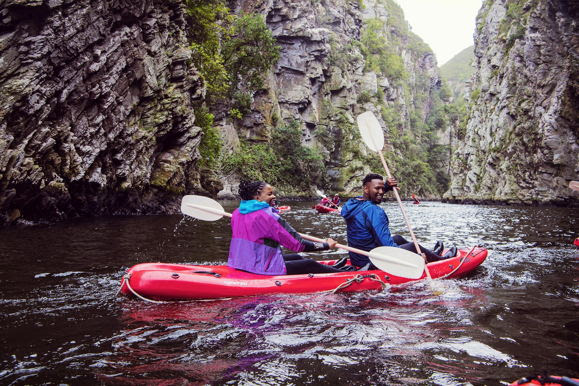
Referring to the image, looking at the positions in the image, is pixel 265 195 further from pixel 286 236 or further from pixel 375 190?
pixel 375 190

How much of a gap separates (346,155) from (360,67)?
21.5 metres

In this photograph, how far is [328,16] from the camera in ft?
203

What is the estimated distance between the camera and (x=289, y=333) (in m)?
3.37

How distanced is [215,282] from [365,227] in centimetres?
220

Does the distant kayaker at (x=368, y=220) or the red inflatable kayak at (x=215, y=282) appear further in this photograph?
the distant kayaker at (x=368, y=220)

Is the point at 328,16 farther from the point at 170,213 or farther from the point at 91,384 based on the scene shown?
the point at 91,384

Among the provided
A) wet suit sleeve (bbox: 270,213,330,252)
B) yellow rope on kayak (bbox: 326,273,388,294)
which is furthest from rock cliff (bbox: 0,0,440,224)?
yellow rope on kayak (bbox: 326,273,388,294)

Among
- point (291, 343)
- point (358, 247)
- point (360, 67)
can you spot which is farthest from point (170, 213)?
point (360, 67)

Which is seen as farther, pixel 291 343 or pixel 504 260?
pixel 504 260

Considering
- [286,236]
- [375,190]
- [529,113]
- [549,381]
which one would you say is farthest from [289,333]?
[529,113]

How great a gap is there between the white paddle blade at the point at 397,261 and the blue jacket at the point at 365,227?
0.85ft

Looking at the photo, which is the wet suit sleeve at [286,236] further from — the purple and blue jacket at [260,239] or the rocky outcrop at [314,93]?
the rocky outcrop at [314,93]

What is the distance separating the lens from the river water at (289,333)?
254 cm

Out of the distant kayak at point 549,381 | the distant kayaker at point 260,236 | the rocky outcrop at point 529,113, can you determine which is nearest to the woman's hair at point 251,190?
the distant kayaker at point 260,236
